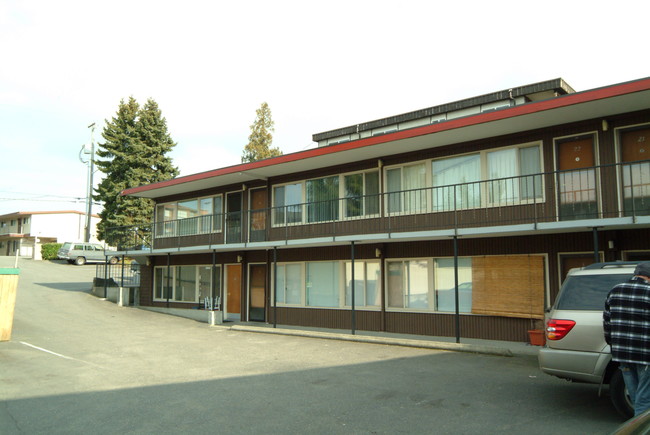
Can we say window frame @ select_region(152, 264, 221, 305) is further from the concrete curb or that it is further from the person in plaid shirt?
the person in plaid shirt

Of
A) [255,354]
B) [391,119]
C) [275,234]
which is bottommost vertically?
[255,354]

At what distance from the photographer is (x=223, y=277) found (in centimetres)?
1994

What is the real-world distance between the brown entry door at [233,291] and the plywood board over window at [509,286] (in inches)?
386

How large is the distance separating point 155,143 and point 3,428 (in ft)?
112

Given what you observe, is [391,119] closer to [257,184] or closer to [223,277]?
[257,184]

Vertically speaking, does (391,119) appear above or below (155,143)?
below

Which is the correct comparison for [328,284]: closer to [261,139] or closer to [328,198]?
[328,198]

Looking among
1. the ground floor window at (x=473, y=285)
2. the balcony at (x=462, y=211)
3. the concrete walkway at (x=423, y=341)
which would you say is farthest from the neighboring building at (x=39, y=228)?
the ground floor window at (x=473, y=285)

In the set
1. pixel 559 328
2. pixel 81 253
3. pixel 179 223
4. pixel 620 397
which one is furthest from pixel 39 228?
pixel 620 397

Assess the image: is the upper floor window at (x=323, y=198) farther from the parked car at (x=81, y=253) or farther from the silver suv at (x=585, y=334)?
the parked car at (x=81, y=253)

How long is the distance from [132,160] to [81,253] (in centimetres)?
950

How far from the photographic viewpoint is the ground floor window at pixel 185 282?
67.4 feet

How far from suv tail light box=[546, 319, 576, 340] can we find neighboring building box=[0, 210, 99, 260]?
52.5 metres

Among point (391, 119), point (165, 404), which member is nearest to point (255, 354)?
point (165, 404)
